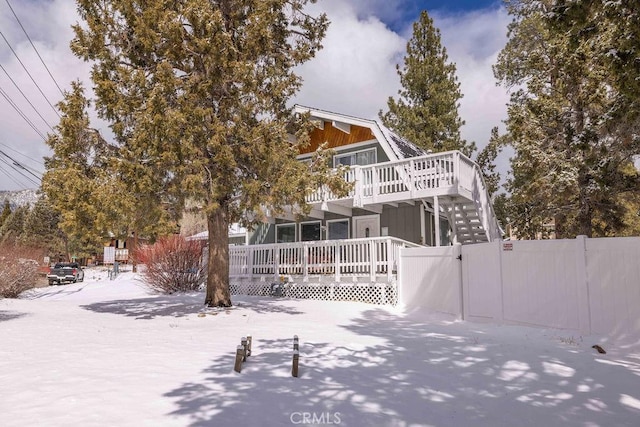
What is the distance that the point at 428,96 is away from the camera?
97.3 feet

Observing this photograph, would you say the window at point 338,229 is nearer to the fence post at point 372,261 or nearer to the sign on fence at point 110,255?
the fence post at point 372,261

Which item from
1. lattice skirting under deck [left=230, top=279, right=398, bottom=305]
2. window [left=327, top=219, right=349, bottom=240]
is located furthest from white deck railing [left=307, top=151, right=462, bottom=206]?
lattice skirting under deck [left=230, top=279, right=398, bottom=305]

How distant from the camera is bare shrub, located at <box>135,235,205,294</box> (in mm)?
17891

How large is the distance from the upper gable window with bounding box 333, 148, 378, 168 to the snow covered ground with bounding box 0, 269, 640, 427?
1074cm

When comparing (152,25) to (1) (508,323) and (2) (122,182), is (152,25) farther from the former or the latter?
Result: (1) (508,323)

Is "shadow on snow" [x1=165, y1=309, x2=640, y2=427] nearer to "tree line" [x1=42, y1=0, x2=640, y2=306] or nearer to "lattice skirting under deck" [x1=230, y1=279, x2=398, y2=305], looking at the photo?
"tree line" [x1=42, y1=0, x2=640, y2=306]

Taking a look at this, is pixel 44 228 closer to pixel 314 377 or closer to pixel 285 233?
pixel 285 233

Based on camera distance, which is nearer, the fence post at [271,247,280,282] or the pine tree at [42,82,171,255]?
the pine tree at [42,82,171,255]

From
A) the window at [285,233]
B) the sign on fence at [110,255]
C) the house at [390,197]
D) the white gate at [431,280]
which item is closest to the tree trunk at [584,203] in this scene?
the house at [390,197]

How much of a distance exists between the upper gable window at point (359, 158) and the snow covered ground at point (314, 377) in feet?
35.2

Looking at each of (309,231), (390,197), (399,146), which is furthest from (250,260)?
(399,146)

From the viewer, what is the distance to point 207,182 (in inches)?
443

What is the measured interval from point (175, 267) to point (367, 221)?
27.4 feet

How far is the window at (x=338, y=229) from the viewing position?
1925 cm
